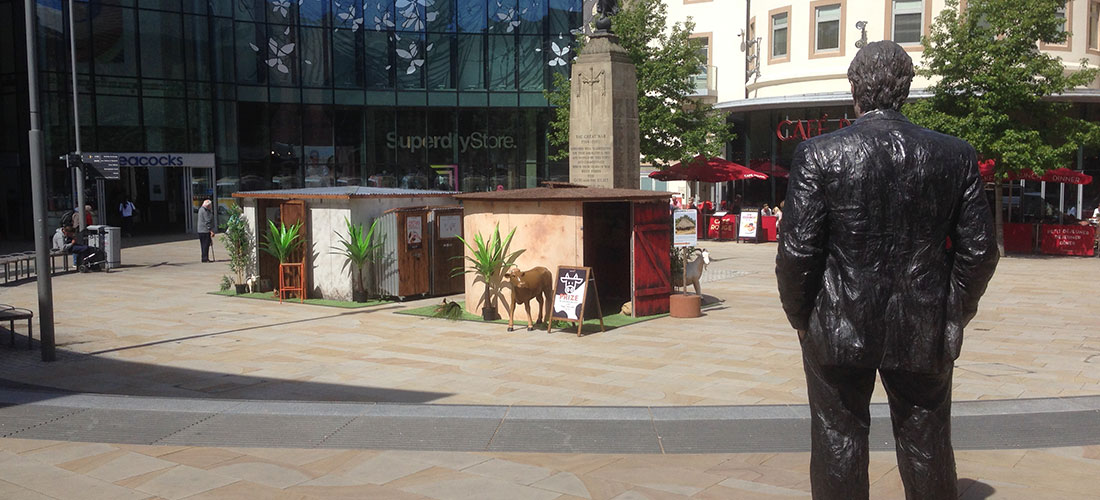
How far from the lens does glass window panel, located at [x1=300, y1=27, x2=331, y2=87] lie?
4188cm

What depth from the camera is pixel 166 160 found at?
37.1m

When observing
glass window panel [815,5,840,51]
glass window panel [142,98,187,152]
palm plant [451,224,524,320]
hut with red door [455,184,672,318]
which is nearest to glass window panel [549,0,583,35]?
glass window panel [815,5,840,51]

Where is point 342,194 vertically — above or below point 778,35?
below

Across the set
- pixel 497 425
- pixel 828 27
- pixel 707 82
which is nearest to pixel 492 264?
pixel 497 425

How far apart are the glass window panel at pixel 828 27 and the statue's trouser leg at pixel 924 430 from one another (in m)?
31.8

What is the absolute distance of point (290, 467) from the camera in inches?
245

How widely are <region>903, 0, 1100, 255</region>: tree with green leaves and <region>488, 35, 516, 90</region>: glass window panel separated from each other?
22797mm

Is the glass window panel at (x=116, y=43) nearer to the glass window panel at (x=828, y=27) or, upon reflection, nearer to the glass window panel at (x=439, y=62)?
the glass window panel at (x=439, y=62)

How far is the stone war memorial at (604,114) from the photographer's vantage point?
15656 millimetres

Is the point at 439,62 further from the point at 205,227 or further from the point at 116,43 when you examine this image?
the point at 205,227

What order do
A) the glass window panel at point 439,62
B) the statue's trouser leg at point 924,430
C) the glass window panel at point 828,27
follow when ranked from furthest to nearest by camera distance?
the glass window panel at point 439,62
the glass window panel at point 828,27
the statue's trouser leg at point 924,430

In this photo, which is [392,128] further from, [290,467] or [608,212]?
[290,467]

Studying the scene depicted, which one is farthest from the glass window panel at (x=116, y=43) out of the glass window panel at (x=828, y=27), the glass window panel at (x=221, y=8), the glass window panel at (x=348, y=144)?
the glass window panel at (x=828, y=27)

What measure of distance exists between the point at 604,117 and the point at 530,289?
4.43 metres
